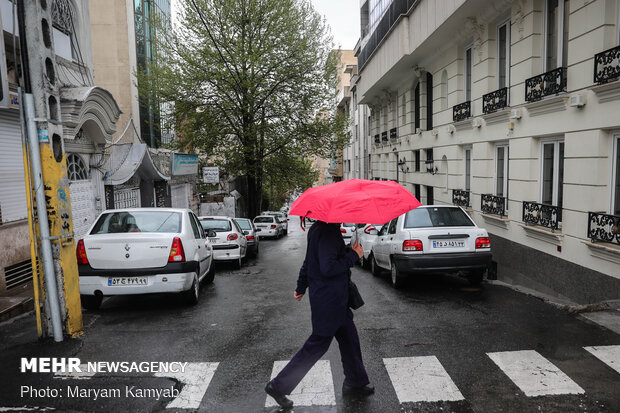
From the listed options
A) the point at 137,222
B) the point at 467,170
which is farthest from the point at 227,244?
the point at 467,170

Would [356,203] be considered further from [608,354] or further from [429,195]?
[429,195]

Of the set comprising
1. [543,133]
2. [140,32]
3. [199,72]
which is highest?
[140,32]

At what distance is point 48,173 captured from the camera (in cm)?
577

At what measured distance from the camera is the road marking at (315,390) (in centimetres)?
420

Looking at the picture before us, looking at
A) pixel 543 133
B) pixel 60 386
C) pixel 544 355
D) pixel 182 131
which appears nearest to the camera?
pixel 60 386

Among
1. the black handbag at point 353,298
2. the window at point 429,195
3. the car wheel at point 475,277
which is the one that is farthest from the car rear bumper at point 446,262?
the window at point 429,195

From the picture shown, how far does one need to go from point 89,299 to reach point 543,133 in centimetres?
927

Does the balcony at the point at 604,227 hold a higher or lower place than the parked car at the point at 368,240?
higher

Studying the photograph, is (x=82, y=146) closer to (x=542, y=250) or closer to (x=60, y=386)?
(x=60, y=386)

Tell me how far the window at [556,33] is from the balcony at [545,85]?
38 cm

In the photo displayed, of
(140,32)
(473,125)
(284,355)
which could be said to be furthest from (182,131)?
(284,355)

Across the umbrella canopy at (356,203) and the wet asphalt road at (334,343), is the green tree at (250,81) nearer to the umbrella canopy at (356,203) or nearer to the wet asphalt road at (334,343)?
the wet asphalt road at (334,343)

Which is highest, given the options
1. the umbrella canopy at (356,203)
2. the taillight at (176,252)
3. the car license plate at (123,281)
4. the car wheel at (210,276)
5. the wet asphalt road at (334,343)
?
the umbrella canopy at (356,203)

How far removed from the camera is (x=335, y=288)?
414 cm
